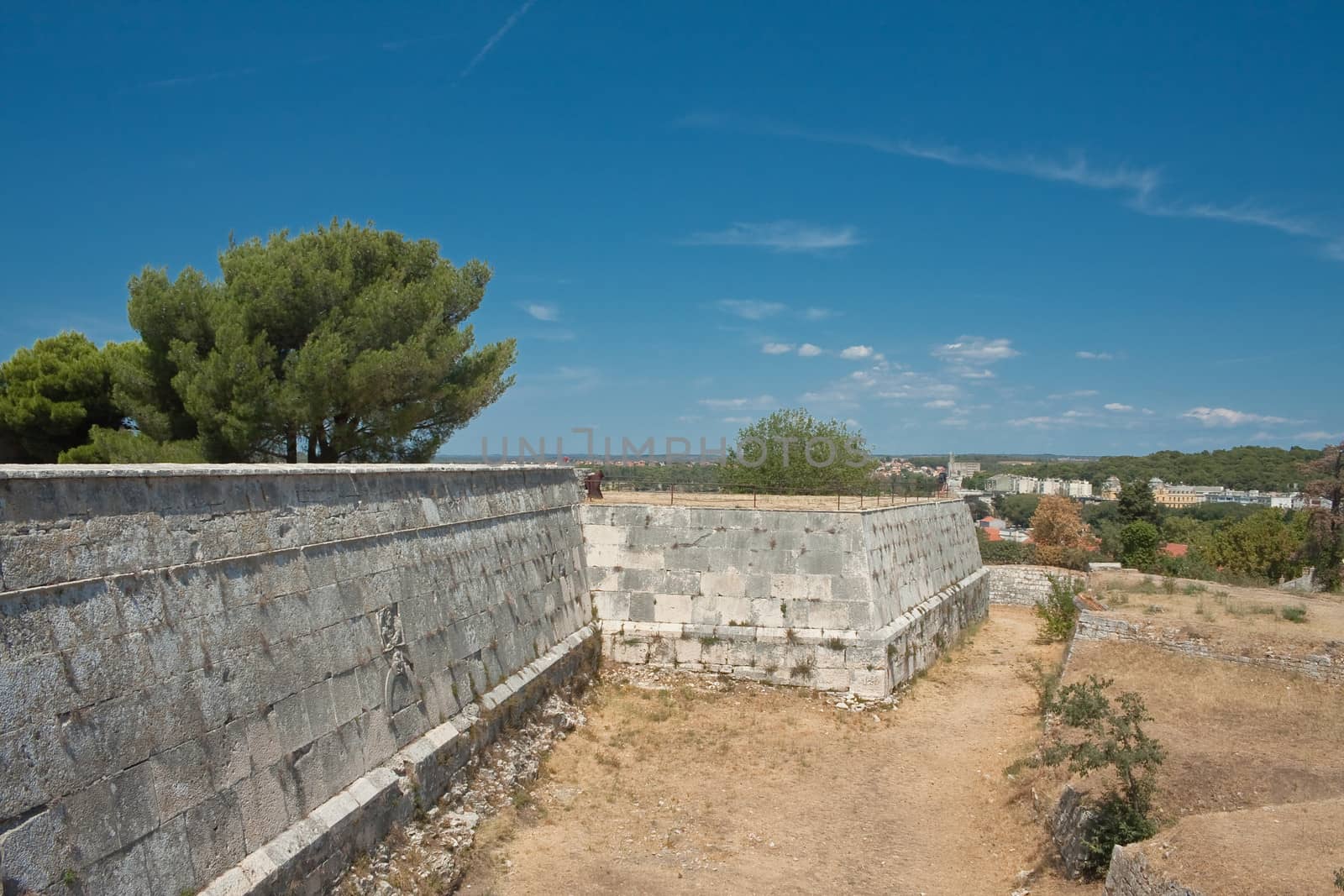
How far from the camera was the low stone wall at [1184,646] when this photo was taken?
44.4 feet

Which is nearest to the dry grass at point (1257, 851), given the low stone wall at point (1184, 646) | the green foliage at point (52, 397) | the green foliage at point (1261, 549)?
the low stone wall at point (1184, 646)

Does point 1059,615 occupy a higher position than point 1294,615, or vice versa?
point 1294,615

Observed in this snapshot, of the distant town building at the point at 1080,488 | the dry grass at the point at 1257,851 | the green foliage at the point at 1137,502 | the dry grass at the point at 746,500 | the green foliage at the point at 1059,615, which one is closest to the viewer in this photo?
the dry grass at the point at 1257,851

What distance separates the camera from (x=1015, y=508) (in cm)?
9556

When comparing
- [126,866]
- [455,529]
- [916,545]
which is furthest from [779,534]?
[126,866]

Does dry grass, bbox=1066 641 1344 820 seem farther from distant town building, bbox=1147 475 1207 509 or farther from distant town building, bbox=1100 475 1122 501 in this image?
distant town building, bbox=1100 475 1122 501

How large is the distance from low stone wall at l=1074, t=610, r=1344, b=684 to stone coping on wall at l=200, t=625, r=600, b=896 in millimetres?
11630

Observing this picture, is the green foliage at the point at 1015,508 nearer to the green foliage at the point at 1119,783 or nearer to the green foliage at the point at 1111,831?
the green foliage at the point at 1119,783

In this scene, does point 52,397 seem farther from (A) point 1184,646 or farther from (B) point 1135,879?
(A) point 1184,646

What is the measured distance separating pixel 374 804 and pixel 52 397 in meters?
15.4

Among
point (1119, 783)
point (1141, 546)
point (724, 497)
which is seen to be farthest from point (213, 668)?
point (1141, 546)

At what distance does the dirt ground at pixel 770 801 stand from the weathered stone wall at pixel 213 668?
1.59m

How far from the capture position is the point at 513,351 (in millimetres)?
19828

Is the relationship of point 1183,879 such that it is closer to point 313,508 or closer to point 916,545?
point 313,508
